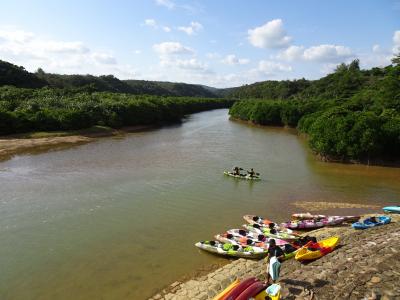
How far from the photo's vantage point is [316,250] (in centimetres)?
1741

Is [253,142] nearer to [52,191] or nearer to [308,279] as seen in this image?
[52,191]

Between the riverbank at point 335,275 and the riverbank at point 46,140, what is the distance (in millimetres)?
36604

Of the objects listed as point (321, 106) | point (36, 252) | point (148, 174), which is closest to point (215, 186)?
point (148, 174)

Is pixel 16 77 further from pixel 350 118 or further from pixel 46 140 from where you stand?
pixel 350 118

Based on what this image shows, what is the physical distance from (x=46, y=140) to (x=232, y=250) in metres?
45.0

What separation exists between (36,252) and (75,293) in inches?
205

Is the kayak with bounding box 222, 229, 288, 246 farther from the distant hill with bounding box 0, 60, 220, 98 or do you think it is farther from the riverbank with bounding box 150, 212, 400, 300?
the distant hill with bounding box 0, 60, 220, 98

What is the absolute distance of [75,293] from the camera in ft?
51.1

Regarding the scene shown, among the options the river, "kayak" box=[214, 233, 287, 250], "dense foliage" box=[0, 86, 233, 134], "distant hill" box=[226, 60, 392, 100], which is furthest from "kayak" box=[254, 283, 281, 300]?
"distant hill" box=[226, 60, 392, 100]

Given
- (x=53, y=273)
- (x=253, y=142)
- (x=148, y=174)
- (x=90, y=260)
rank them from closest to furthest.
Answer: (x=53, y=273), (x=90, y=260), (x=148, y=174), (x=253, y=142)

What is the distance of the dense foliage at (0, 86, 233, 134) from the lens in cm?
5900

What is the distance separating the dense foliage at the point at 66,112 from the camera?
194ft

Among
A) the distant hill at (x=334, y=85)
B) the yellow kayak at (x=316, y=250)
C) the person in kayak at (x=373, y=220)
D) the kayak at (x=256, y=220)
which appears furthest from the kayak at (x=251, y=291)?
the distant hill at (x=334, y=85)

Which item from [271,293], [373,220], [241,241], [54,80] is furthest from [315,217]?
[54,80]
